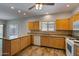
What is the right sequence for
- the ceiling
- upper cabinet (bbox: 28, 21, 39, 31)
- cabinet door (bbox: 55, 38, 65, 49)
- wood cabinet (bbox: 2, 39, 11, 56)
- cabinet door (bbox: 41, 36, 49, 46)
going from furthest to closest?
cabinet door (bbox: 55, 38, 65, 49)
cabinet door (bbox: 41, 36, 49, 46)
upper cabinet (bbox: 28, 21, 39, 31)
wood cabinet (bbox: 2, 39, 11, 56)
the ceiling

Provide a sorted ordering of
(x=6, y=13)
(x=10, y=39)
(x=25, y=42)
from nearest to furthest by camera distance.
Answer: (x=6, y=13), (x=10, y=39), (x=25, y=42)

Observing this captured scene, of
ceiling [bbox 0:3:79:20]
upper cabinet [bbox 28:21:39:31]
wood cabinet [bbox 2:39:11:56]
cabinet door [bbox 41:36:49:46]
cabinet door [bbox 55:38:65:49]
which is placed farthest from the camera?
cabinet door [bbox 55:38:65:49]

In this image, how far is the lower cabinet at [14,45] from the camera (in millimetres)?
1885

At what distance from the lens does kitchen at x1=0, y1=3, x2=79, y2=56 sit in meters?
1.83

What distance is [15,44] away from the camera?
2006 mm

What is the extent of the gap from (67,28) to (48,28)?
0.51 m

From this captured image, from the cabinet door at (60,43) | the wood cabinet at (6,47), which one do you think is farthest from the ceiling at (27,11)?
the cabinet door at (60,43)

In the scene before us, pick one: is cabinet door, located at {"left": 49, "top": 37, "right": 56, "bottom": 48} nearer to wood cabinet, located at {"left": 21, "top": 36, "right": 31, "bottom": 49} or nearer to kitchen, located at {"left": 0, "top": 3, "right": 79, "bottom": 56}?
kitchen, located at {"left": 0, "top": 3, "right": 79, "bottom": 56}

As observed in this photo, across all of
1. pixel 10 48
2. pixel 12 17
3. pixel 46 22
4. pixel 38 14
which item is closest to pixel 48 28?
pixel 46 22

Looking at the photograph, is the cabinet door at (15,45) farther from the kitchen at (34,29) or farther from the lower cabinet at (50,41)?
Answer: the lower cabinet at (50,41)

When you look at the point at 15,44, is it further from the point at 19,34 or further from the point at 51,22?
the point at 51,22

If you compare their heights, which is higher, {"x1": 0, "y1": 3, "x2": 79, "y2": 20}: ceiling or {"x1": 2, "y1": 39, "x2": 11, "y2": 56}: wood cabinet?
{"x1": 0, "y1": 3, "x2": 79, "y2": 20}: ceiling

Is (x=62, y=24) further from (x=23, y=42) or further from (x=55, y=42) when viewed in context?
(x=23, y=42)

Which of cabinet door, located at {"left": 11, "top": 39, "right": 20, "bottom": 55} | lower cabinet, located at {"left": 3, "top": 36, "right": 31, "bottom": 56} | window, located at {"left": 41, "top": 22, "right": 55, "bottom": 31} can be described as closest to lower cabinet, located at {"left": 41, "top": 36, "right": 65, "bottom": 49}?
window, located at {"left": 41, "top": 22, "right": 55, "bottom": 31}
